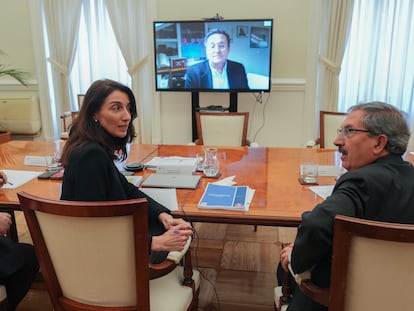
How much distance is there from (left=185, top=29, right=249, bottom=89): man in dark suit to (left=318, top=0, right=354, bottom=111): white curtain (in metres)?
0.92

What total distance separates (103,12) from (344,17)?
9.03 feet

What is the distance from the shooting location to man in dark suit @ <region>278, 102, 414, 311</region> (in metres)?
1.09

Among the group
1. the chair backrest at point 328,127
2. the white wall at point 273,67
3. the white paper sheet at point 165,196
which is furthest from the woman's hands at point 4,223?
the white wall at point 273,67

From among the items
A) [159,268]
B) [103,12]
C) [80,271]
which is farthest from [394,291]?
[103,12]

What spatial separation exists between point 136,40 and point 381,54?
2.78 metres

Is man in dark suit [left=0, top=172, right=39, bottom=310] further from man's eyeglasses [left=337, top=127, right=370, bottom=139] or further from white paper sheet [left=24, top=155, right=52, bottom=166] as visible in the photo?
man's eyeglasses [left=337, top=127, right=370, bottom=139]

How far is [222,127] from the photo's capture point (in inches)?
118

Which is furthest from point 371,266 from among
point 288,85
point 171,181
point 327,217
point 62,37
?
point 62,37

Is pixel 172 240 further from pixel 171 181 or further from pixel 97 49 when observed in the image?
pixel 97 49

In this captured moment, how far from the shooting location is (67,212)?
1026 mm

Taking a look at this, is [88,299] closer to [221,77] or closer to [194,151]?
[194,151]

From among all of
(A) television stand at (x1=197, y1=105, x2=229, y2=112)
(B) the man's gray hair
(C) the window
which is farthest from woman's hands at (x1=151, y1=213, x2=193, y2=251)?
(C) the window

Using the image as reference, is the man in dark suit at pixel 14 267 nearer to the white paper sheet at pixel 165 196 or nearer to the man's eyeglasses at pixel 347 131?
the white paper sheet at pixel 165 196

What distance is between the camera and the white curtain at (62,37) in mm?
4406
